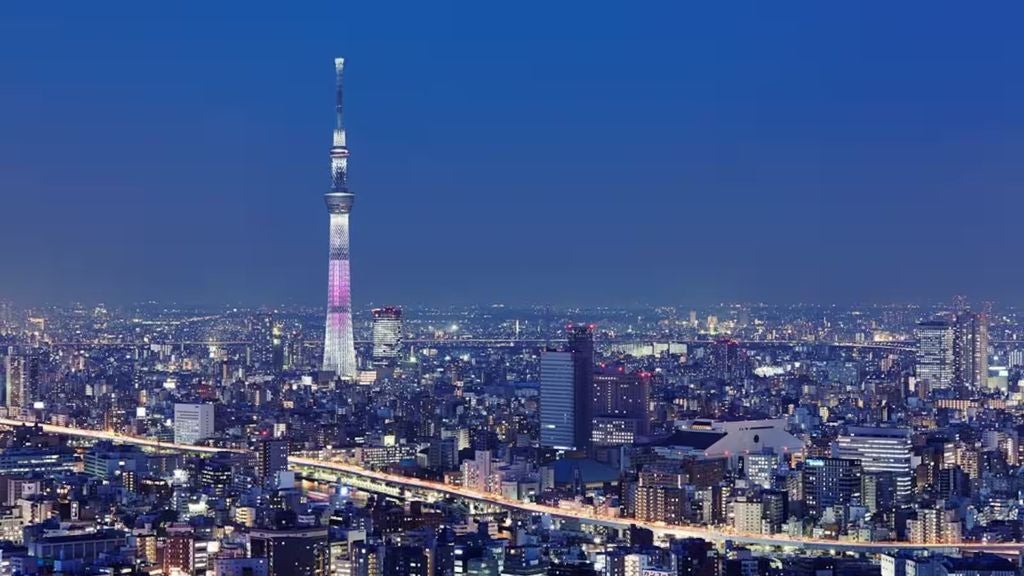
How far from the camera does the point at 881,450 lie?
23.2 meters

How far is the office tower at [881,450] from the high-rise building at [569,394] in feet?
13.0

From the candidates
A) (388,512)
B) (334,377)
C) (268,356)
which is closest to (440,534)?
(388,512)

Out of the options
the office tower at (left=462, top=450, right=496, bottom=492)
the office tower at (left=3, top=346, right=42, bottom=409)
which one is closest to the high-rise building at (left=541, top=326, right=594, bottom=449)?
the office tower at (left=462, top=450, right=496, bottom=492)

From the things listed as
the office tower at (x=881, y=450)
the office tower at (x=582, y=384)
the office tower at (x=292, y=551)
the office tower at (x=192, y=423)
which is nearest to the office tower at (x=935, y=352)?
the office tower at (x=582, y=384)

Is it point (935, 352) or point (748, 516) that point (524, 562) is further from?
point (935, 352)

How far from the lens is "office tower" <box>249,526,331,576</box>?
15.2 metres

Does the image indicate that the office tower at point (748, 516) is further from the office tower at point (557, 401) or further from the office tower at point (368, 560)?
the office tower at point (557, 401)

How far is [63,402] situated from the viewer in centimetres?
3178

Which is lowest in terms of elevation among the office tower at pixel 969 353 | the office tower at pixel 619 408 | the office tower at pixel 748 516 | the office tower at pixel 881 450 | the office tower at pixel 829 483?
the office tower at pixel 748 516

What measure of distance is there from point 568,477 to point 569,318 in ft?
57.3

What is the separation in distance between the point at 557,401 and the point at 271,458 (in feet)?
17.9

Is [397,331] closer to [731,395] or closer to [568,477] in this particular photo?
[731,395]

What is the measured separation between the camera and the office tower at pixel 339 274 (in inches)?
1305

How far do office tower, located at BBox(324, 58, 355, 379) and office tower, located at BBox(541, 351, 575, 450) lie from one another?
5990 millimetres
